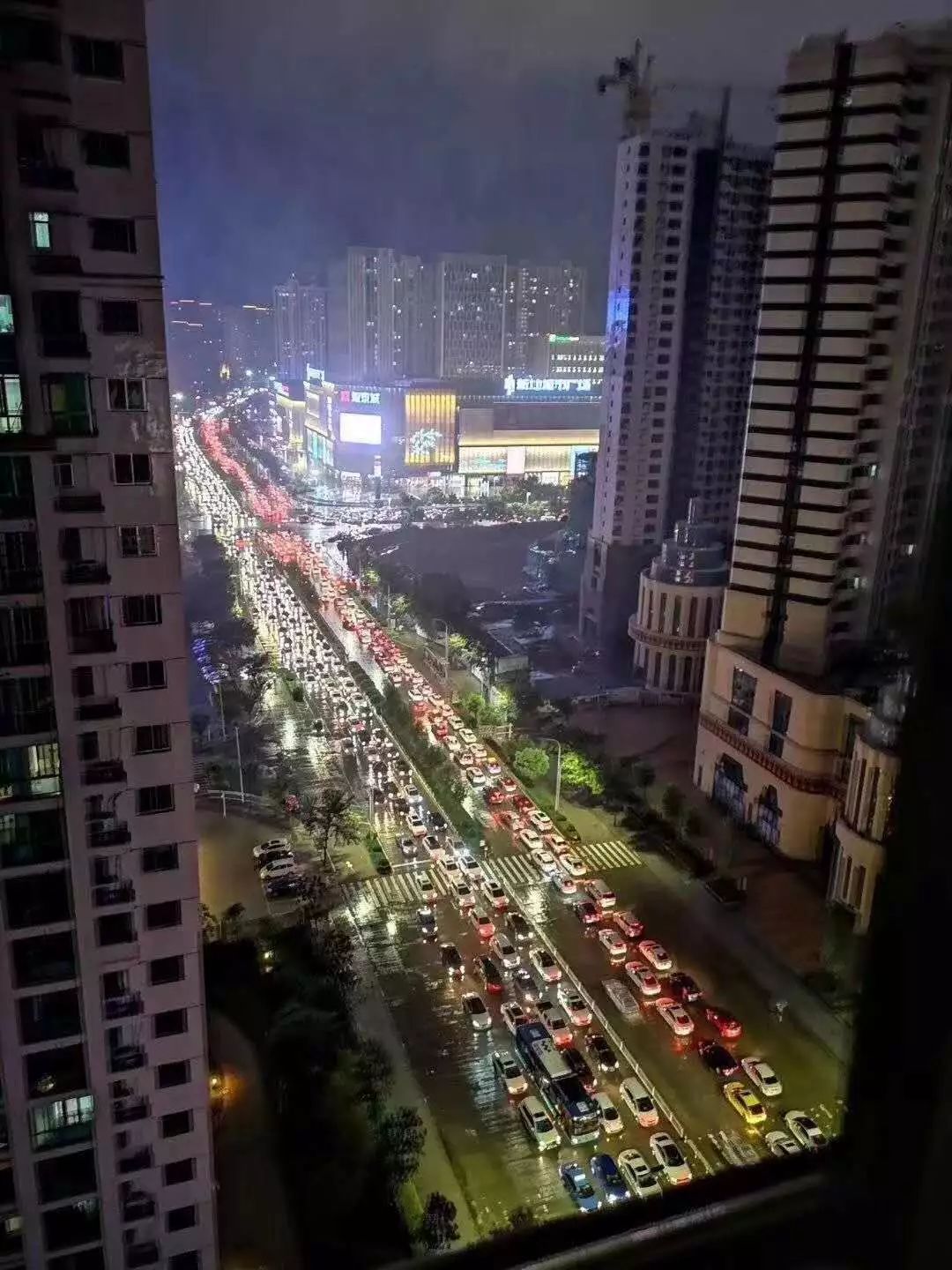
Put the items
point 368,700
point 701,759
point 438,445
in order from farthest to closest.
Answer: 1. point 438,445
2. point 368,700
3. point 701,759

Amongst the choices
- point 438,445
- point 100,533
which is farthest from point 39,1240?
point 438,445

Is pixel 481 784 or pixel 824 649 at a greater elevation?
pixel 824 649

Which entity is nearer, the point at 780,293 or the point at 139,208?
the point at 139,208

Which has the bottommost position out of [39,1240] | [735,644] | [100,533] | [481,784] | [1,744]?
[481,784]

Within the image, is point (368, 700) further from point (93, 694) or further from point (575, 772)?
point (93, 694)

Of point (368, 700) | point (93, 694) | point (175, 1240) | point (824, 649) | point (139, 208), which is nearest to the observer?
point (139, 208)

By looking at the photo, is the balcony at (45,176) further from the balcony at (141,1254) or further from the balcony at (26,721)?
the balcony at (141,1254)
